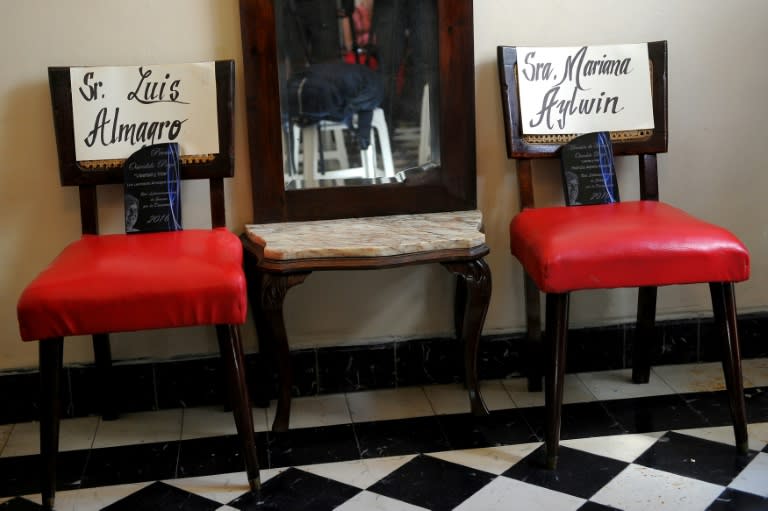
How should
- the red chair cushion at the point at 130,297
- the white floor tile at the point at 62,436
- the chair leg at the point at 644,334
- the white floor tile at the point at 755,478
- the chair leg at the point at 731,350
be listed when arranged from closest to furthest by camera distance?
the red chair cushion at the point at 130,297 < the white floor tile at the point at 755,478 < the chair leg at the point at 731,350 < the white floor tile at the point at 62,436 < the chair leg at the point at 644,334

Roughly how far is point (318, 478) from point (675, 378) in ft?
3.67

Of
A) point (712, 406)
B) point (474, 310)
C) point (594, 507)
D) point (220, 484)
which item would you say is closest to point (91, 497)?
point (220, 484)

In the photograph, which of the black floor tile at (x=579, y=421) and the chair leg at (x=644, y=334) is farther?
the chair leg at (x=644, y=334)

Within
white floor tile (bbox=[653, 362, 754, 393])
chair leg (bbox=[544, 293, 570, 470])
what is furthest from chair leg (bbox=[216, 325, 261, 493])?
white floor tile (bbox=[653, 362, 754, 393])

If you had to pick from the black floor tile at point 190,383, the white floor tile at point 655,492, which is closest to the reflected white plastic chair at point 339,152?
the black floor tile at point 190,383

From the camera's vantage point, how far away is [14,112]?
238 cm

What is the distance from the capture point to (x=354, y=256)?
7.16ft

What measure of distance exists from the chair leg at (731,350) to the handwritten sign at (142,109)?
1280 millimetres

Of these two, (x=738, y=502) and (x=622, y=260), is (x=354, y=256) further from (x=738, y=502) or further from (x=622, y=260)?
(x=738, y=502)

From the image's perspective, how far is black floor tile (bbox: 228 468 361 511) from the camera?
203cm

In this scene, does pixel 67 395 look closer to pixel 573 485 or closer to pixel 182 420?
pixel 182 420

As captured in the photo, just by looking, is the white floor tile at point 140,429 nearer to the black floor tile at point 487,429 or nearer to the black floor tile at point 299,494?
the black floor tile at point 299,494

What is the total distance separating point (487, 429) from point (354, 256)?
0.58 metres

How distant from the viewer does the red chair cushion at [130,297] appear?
1.91 m
